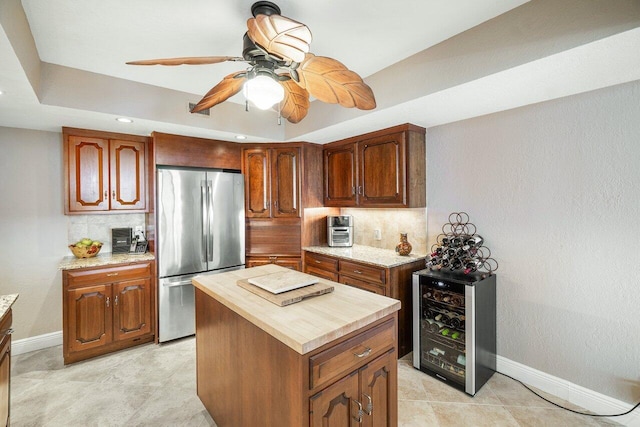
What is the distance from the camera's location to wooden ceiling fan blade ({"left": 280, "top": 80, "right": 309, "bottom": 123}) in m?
1.75

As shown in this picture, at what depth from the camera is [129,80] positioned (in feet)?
8.43

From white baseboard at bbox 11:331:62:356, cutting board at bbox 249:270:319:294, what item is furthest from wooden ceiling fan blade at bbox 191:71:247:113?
white baseboard at bbox 11:331:62:356

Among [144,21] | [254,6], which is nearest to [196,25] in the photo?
[144,21]

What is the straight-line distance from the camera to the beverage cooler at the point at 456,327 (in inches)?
90.0

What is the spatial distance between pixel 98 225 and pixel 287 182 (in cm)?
219

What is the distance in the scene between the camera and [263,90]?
149 centimetres

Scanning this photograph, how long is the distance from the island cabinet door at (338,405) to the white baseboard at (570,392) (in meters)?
1.83

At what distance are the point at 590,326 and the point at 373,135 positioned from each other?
239 centimetres

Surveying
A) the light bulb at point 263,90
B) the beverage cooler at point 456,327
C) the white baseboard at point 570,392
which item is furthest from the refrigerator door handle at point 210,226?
the white baseboard at point 570,392

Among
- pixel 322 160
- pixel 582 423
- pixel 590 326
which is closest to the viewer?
pixel 582 423

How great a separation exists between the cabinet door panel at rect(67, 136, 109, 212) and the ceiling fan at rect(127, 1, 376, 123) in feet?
6.83

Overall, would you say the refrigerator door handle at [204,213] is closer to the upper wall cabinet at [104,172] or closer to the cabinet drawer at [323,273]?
the upper wall cabinet at [104,172]

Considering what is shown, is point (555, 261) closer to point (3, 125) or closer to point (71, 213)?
point (71, 213)

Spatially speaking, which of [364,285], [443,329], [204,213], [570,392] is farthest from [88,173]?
[570,392]
